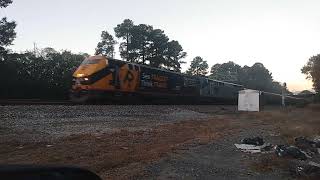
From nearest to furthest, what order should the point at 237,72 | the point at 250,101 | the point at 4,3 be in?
the point at 250,101, the point at 4,3, the point at 237,72

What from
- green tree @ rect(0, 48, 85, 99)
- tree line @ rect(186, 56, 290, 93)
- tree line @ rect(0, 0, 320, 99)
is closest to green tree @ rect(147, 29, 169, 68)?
tree line @ rect(0, 0, 320, 99)

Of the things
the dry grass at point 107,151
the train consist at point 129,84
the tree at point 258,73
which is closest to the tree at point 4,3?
the train consist at point 129,84

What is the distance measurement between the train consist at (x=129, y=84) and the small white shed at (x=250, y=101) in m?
4.35

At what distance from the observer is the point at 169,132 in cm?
1559

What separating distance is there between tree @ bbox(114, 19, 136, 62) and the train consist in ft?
114

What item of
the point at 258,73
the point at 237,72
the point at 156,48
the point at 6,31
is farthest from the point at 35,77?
the point at 237,72

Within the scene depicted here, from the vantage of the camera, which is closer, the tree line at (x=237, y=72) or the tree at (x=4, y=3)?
the tree at (x=4, y=3)

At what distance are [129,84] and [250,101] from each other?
14678 mm

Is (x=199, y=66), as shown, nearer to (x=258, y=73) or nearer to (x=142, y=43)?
(x=258, y=73)

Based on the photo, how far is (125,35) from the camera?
76125 millimetres

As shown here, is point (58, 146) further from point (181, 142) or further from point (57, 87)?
point (57, 87)

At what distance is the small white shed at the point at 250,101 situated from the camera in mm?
38250

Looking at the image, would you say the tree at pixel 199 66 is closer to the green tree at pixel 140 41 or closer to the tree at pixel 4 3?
the green tree at pixel 140 41

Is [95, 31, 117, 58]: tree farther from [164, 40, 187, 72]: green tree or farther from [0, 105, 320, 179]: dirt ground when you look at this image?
[0, 105, 320, 179]: dirt ground
